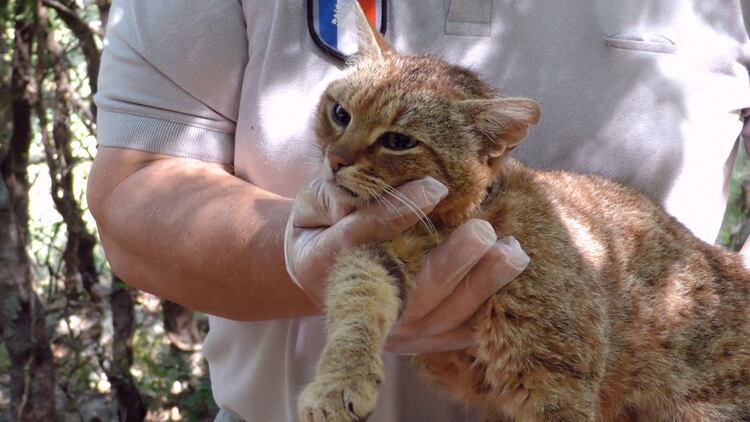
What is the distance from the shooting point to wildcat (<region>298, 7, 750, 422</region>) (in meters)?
2.32

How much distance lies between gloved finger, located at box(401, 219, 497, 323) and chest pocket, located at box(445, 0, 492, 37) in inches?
30.3

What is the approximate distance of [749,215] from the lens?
586cm

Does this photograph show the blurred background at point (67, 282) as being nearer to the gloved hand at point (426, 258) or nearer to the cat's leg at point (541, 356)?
the gloved hand at point (426, 258)

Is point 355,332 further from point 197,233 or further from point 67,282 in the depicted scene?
point 67,282

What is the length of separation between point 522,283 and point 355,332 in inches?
18.9

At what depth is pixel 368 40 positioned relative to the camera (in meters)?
2.62

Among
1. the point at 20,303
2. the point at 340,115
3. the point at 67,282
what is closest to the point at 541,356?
the point at 340,115

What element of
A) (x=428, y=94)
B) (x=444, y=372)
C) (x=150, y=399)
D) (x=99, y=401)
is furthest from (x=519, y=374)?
(x=99, y=401)

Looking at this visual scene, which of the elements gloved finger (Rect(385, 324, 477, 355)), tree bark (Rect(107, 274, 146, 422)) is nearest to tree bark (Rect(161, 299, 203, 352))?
tree bark (Rect(107, 274, 146, 422))

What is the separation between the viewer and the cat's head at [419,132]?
A: 2.38 meters

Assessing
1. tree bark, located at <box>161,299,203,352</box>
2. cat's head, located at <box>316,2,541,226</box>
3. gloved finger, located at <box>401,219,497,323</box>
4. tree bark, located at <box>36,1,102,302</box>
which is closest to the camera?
gloved finger, located at <box>401,219,497,323</box>

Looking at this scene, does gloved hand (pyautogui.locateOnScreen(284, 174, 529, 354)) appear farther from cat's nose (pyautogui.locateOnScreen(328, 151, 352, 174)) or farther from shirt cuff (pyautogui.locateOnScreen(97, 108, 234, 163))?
shirt cuff (pyautogui.locateOnScreen(97, 108, 234, 163))

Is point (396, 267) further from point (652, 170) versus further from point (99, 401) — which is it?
point (99, 401)

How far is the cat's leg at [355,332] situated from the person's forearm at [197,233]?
33 centimetres
